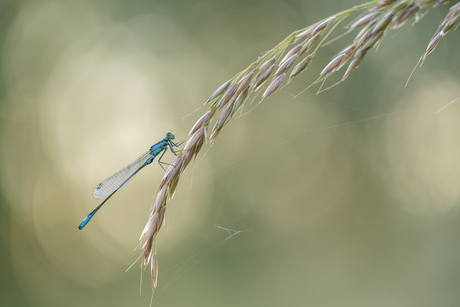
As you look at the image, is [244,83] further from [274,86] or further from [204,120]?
[204,120]

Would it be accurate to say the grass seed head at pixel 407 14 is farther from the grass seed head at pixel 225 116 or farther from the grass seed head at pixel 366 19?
the grass seed head at pixel 225 116

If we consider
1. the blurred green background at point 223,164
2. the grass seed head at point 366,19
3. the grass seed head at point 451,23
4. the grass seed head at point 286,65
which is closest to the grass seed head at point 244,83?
the grass seed head at point 286,65

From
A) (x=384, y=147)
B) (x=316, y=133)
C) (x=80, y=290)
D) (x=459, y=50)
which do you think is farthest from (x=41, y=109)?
(x=459, y=50)

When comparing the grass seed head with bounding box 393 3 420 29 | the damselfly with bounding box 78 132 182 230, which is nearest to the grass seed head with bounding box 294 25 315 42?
the grass seed head with bounding box 393 3 420 29

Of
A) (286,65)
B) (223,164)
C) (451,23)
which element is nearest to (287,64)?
(286,65)

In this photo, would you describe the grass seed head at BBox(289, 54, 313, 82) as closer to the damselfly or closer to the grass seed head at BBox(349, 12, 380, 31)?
the grass seed head at BBox(349, 12, 380, 31)

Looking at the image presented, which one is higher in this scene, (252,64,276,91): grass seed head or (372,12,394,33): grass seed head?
(252,64,276,91): grass seed head

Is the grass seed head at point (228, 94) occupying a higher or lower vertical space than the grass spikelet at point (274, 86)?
higher
